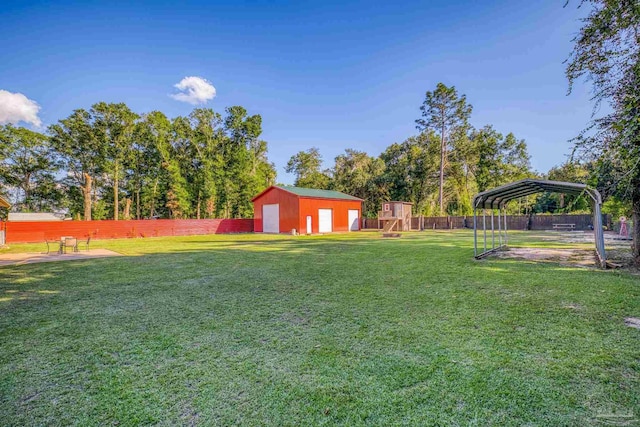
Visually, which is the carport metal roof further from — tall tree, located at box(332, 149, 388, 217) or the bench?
tall tree, located at box(332, 149, 388, 217)

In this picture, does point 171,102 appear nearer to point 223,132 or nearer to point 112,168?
point 223,132

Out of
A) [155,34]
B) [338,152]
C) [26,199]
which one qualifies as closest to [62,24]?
[155,34]

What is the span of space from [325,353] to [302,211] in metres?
20.4

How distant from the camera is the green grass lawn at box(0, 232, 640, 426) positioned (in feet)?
6.66

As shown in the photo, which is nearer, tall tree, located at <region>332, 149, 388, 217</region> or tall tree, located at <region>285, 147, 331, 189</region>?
tall tree, located at <region>332, 149, 388, 217</region>

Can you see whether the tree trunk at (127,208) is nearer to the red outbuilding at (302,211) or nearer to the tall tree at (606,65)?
the red outbuilding at (302,211)

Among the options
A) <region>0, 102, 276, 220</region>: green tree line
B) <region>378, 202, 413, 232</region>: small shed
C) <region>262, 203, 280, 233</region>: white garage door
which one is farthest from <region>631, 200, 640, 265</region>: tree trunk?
<region>0, 102, 276, 220</region>: green tree line

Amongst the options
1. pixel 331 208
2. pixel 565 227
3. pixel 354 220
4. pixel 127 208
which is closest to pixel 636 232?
pixel 331 208

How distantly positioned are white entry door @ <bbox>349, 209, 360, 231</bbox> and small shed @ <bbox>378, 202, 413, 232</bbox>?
4087mm

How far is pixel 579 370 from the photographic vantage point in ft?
8.14

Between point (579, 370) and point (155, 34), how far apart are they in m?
18.6

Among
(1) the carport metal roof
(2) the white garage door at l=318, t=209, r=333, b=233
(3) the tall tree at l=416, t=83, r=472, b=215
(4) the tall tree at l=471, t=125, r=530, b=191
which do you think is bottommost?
(2) the white garage door at l=318, t=209, r=333, b=233

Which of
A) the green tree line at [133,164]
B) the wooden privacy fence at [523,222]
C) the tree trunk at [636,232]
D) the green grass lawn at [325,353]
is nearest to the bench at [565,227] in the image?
the wooden privacy fence at [523,222]

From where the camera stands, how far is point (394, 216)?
938 inches
